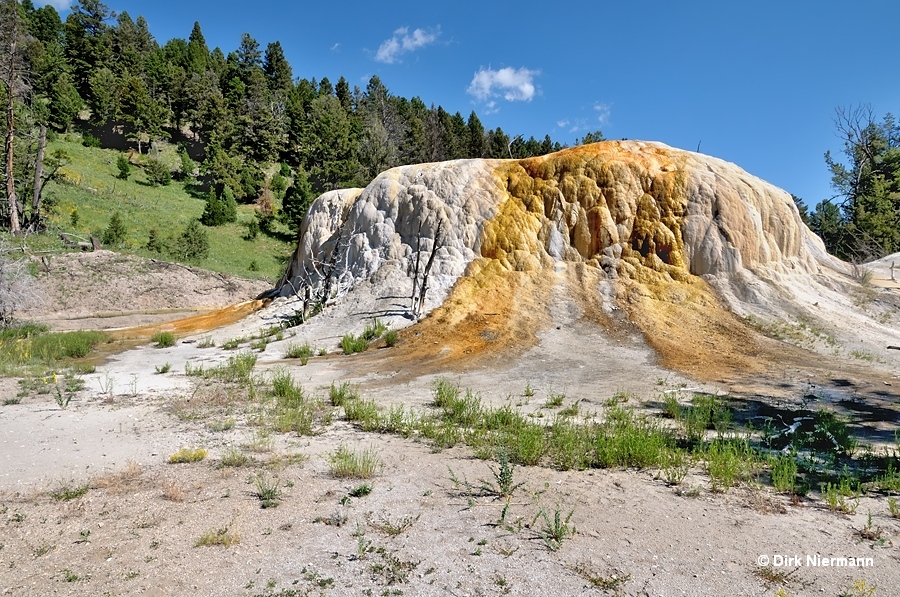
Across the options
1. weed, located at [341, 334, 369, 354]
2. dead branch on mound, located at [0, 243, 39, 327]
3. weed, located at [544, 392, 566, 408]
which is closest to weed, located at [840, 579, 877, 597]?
weed, located at [544, 392, 566, 408]

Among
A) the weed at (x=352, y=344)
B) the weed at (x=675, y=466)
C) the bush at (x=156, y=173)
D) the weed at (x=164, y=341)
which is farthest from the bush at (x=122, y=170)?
the weed at (x=675, y=466)

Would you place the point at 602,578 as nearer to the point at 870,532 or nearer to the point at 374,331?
the point at 870,532

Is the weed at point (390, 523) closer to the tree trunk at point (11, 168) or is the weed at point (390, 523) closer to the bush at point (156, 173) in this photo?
the tree trunk at point (11, 168)

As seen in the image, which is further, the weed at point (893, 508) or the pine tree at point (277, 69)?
the pine tree at point (277, 69)

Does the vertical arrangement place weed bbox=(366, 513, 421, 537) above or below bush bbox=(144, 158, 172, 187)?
below

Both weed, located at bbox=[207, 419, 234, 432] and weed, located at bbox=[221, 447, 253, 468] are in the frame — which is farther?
weed, located at bbox=[207, 419, 234, 432]

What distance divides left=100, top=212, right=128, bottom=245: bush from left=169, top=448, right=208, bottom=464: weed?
102 ft

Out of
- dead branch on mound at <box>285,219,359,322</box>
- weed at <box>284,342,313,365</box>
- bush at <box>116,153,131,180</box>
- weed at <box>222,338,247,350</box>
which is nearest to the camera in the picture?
weed at <box>284,342,313,365</box>

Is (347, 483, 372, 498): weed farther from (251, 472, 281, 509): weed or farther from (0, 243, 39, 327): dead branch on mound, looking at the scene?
(0, 243, 39, 327): dead branch on mound

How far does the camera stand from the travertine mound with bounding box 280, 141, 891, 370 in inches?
643

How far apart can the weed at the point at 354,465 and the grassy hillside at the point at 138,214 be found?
29.0 m

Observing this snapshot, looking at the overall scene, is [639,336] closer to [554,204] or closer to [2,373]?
[554,204]

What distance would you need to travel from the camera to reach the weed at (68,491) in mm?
5074

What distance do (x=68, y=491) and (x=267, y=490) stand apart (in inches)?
80.7
